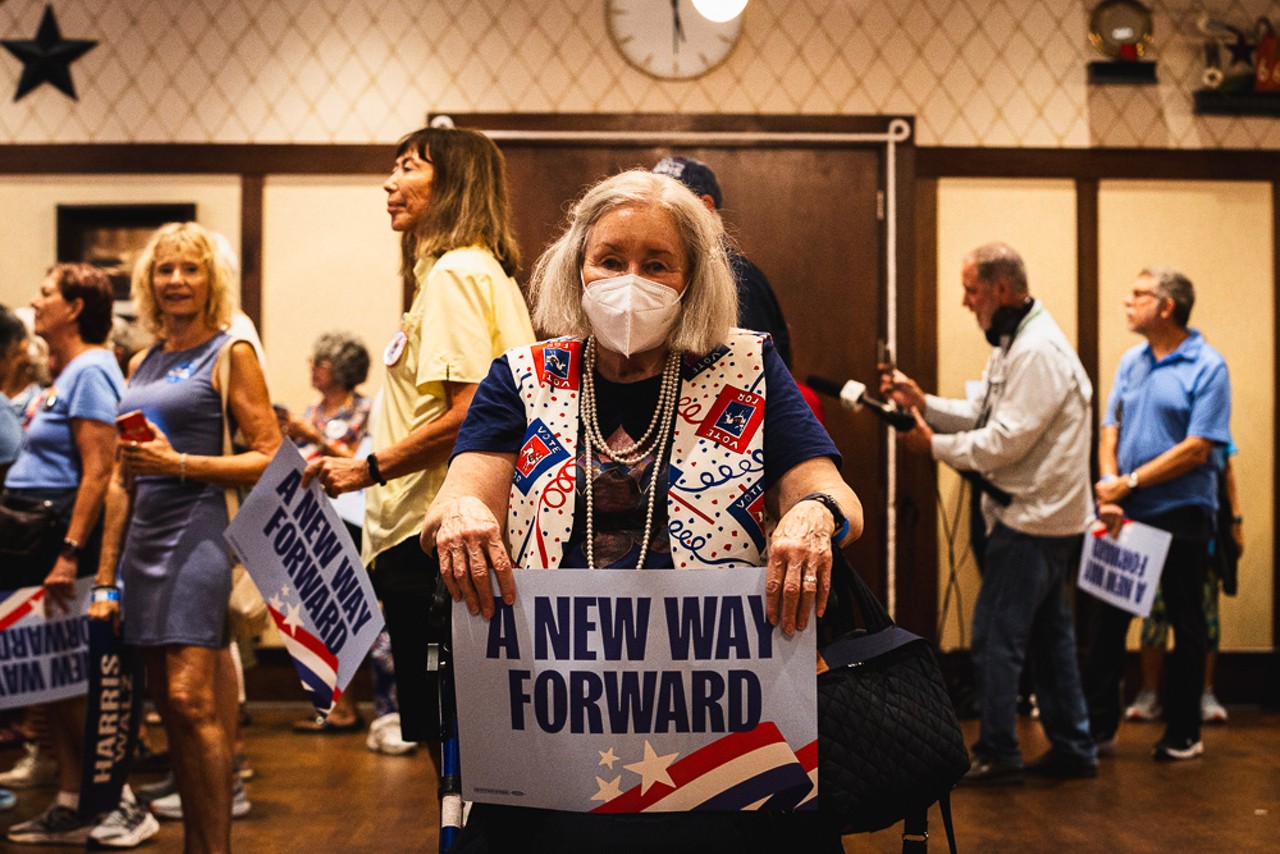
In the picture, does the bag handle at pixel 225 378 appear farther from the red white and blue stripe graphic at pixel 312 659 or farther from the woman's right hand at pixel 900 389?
the woman's right hand at pixel 900 389

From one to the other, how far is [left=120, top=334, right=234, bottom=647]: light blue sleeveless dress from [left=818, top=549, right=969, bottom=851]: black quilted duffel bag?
1589 millimetres

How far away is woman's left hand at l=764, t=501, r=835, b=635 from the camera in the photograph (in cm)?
145

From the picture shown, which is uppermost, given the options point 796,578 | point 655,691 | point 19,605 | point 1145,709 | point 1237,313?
point 1237,313

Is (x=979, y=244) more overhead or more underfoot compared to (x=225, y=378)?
more overhead

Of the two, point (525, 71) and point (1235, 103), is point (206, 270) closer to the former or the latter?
point (525, 71)

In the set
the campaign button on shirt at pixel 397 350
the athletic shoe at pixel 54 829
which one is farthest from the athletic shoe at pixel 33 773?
the campaign button on shirt at pixel 397 350

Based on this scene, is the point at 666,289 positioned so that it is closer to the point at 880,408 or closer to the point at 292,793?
the point at 880,408

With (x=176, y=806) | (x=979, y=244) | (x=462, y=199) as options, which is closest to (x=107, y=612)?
(x=176, y=806)

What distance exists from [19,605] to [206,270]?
1.03 metres

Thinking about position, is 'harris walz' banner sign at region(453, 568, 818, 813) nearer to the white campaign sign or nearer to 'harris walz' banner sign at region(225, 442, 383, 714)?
'harris walz' banner sign at region(225, 442, 383, 714)

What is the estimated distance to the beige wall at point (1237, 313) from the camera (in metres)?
5.45

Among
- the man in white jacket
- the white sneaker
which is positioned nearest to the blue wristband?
the white sneaker

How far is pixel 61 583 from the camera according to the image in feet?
10.3

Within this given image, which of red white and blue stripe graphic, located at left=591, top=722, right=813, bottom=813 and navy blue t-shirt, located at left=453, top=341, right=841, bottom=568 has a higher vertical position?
navy blue t-shirt, located at left=453, top=341, right=841, bottom=568
